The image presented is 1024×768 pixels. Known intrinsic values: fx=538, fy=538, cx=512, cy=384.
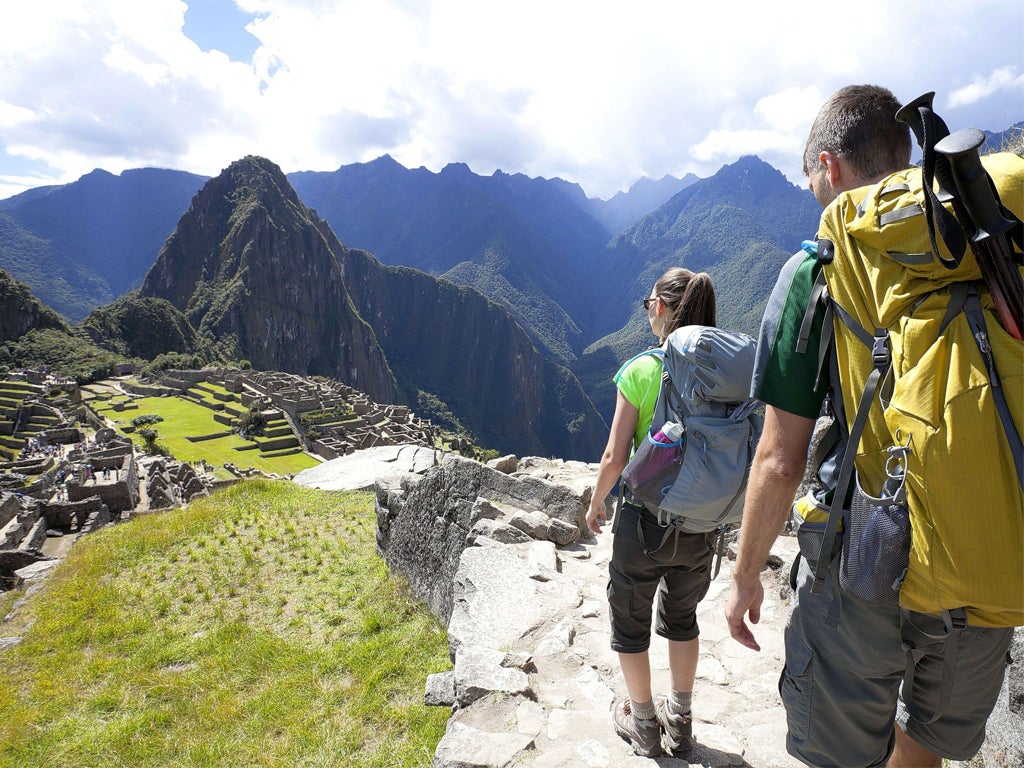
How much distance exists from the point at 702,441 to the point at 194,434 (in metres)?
46.9

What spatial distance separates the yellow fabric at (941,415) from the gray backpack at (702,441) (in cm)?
75

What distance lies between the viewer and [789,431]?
1492 mm

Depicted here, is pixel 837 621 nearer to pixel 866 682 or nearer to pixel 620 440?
pixel 866 682

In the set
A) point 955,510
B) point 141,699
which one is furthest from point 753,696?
point 141,699

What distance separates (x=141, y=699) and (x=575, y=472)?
5.51 meters

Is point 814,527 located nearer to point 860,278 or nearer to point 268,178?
point 860,278

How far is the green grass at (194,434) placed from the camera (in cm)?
3556

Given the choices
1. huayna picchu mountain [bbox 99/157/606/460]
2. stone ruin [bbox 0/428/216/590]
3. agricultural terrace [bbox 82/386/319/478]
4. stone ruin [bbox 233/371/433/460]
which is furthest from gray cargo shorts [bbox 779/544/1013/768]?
huayna picchu mountain [bbox 99/157/606/460]

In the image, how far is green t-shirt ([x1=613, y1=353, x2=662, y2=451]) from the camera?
7.43ft

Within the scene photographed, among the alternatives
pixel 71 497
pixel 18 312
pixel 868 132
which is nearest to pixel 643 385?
pixel 868 132

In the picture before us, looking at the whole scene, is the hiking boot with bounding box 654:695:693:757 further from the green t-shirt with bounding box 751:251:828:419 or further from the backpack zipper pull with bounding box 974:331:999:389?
the backpack zipper pull with bounding box 974:331:999:389

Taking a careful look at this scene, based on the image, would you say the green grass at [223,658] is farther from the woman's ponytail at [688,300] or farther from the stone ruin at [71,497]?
the stone ruin at [71,497]

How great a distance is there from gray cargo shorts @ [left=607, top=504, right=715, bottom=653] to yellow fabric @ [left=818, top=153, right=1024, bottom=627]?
3.36 feet

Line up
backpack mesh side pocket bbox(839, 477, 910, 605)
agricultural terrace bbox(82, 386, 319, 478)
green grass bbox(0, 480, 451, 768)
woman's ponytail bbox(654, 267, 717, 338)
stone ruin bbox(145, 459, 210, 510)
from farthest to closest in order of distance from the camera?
agricultural terrace bbox(82, 386, 319, 478) → stone ruin bbox(145, 459, 210, 510) → green grass bbox(0, 480, 451, 768) → woman's ponytail bbox(654, 267, 717, 338) → backpack mesh side pocket bbox(839, 477, 910, 605)
